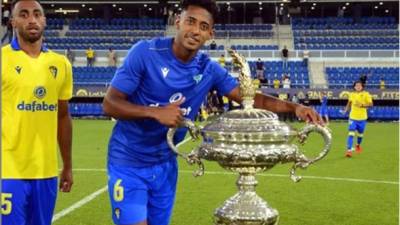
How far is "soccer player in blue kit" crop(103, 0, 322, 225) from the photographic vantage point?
3252 mm

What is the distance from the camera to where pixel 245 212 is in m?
2.75

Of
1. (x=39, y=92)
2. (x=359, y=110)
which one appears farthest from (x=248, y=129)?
(x=359, y=110)

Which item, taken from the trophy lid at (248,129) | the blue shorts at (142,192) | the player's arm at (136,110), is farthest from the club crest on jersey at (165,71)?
the trophy lid at (248,129)

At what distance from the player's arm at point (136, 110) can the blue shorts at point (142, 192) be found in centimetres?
51

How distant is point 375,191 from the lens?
30.8ft

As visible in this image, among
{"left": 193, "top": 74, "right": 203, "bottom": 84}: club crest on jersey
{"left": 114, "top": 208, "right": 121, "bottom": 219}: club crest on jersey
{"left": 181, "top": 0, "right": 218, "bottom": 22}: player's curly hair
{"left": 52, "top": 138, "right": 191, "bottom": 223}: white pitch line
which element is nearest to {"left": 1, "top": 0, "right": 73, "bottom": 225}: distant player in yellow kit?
{"left": 114, "top": 208, "right": 121, "bottom": 219}: club crest on jersey

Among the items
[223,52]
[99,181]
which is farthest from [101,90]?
[99,181]

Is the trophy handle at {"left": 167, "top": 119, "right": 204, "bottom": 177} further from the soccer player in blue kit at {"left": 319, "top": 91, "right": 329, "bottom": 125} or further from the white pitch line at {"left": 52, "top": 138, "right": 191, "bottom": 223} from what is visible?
the soccer player in blue kit at {"left": 319, "top": 91, "right": 329, "bottom": 125}

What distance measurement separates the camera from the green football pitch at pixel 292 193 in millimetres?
7395

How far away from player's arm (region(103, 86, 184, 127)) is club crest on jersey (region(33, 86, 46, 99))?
31.9 inches

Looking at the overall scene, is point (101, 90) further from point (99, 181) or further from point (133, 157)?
point (133, 157)

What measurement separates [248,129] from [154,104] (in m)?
0.97

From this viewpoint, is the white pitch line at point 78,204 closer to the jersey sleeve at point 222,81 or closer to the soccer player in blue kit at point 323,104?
the jersey sleeve at point 222,81

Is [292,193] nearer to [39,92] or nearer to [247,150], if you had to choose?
[39,92]
